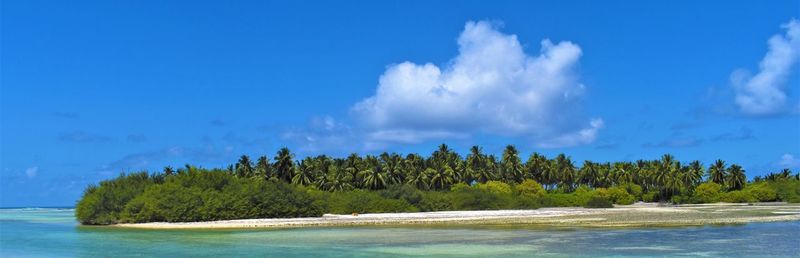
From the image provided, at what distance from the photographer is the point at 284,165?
116 meters

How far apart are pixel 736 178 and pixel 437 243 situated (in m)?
109

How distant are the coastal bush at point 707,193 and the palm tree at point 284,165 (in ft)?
218

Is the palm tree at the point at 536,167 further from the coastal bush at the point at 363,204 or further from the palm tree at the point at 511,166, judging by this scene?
the coastal bush at the point at 363,204

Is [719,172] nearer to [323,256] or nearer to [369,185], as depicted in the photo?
[369,185]

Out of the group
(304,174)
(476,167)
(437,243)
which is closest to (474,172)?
(476,167)

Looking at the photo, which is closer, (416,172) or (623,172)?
(416,172)

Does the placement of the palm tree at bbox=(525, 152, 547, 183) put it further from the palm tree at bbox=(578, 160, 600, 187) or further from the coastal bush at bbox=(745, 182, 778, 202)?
the coastal bush at bbox=(745, 182, 778, 202)

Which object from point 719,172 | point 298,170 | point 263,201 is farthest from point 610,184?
point 263,201

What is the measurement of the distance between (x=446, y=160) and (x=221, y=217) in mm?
66074

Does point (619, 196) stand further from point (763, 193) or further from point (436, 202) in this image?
point (436, 202)

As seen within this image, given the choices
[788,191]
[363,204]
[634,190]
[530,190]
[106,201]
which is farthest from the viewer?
[634,190]

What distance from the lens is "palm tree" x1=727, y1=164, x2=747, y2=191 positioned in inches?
5157

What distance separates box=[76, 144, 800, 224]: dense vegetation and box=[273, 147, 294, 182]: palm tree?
0.16 metres

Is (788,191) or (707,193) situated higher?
(707,193)
